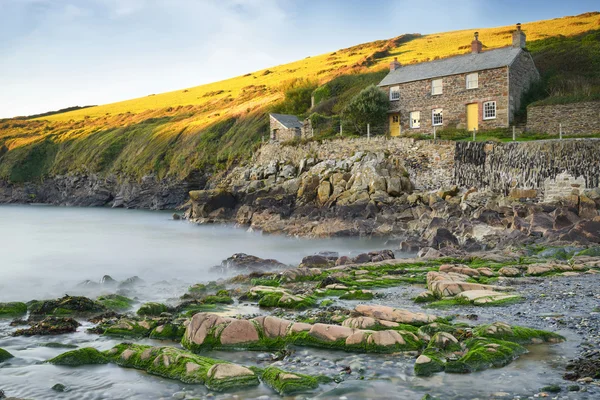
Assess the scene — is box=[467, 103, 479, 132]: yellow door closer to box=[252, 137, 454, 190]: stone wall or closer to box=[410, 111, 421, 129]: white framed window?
box=[410, 111, 421, 129]: white framed window

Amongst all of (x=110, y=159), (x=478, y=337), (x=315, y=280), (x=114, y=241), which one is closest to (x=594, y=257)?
(x=315, y=280)

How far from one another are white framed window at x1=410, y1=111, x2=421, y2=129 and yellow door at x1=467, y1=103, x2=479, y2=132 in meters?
3.92

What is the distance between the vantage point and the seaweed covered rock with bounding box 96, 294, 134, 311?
40.4ft

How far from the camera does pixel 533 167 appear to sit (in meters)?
26.7

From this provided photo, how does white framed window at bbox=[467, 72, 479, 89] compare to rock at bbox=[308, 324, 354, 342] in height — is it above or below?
above

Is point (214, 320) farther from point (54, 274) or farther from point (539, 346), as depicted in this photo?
point (54, 274)

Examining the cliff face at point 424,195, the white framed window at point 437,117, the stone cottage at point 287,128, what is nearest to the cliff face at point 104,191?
the stone cottage at point 287,128

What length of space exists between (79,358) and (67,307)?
163 inches

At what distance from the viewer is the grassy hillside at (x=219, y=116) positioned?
56344 millimetres

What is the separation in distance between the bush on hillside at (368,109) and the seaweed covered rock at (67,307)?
3096cm

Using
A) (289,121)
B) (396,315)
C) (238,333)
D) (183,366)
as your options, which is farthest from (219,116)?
(183,366)

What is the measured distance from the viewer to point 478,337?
317 inches

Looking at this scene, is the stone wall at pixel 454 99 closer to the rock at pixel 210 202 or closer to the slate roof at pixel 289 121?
the slate roof at pixel 289 121

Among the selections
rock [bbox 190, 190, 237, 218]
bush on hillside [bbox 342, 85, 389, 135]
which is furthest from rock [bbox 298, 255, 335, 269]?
bush on hillside [bbox 342, 85, 389, 135]
